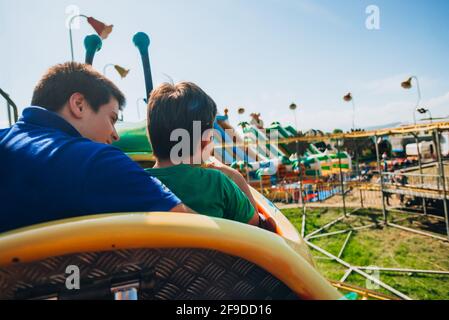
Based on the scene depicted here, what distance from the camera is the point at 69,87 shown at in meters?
1.17

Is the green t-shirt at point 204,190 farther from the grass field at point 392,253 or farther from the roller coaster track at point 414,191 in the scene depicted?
the roller coaster track at point 414,191

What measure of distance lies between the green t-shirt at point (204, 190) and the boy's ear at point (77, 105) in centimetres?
42

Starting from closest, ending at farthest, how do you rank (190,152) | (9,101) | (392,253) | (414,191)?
(190,152), (9,101), (392,253), (414,191)

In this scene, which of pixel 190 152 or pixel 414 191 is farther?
pixel 414 191

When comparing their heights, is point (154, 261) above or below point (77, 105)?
below

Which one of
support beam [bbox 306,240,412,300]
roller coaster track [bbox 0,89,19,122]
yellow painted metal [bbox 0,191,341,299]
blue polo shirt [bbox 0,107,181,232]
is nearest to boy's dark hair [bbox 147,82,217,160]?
blue polo shirt [bbox 0,107,181,232]

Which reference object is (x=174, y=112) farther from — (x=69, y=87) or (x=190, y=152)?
(x=69, y=87)

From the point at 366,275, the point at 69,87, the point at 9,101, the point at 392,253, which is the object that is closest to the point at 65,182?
the point at 69,87

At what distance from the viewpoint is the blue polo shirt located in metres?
0.75

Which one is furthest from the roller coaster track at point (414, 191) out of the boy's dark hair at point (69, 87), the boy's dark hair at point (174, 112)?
the boy's dark hair at point (69, 87)

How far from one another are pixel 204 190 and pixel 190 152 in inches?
7.7

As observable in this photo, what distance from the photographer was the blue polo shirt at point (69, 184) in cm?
75

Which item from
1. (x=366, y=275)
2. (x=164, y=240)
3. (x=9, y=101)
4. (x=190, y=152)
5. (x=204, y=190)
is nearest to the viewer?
(x=164, y=240)

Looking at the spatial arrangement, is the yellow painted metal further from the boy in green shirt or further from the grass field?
the grass field
